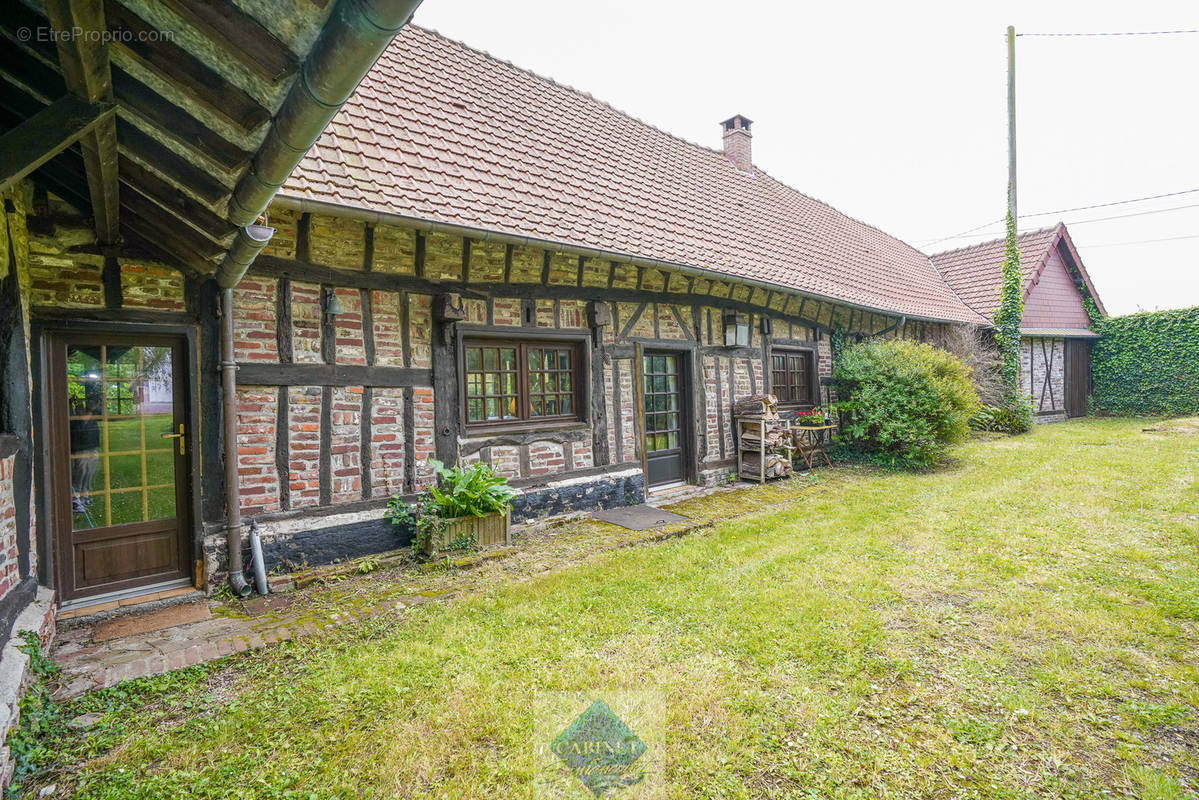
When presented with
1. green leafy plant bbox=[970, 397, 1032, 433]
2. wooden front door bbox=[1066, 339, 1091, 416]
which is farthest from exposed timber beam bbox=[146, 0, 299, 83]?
wooden front door bbox=[1066, 339, 1091, 416]

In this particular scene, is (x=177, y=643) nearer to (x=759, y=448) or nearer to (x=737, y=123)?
(x=759, y=448)

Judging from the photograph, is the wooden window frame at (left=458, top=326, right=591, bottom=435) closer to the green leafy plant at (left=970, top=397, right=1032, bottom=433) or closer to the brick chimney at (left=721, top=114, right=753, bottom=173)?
the brick chimney at (left=721, top=114, right=753, bottom=173)

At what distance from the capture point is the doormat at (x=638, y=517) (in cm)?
565

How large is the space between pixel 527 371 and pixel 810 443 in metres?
5.26

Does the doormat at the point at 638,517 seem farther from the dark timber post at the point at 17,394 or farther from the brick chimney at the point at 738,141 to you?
the brick chimney at the point at 738,141

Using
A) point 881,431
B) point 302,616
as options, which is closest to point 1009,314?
point 881,431

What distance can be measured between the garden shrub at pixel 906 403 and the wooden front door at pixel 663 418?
137 inches

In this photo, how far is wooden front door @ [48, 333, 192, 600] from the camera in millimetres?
3541

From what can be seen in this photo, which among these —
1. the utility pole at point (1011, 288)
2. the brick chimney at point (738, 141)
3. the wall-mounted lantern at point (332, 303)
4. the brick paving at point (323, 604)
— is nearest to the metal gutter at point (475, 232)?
the wall-mounted lantern at point (332, 303)

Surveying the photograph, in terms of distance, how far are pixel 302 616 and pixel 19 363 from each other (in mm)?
2096

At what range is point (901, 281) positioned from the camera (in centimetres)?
1177

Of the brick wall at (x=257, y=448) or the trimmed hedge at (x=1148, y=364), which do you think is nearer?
the brick wall at (x=257, y=448)

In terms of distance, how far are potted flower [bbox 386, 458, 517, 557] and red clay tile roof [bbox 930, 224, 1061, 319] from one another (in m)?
13.8

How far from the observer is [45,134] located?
1.88m
